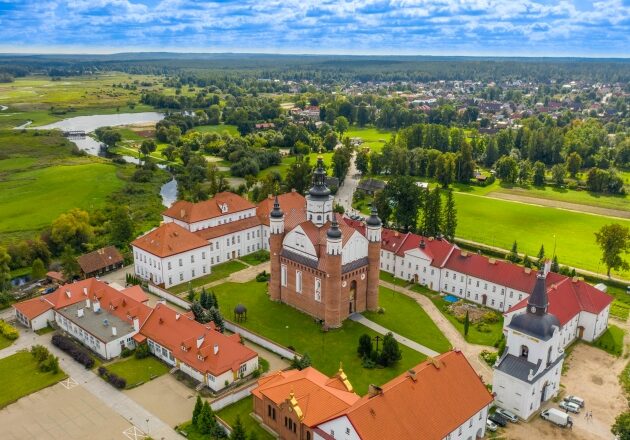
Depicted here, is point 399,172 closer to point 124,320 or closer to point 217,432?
point 124,320

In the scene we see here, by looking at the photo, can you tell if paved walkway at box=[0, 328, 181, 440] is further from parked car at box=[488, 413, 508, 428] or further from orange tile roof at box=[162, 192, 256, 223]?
orange tile roof at box=[162, 192, 256, 223]

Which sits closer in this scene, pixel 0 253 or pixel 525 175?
pixel 0 253

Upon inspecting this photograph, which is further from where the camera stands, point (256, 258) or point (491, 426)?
point (256, 258)

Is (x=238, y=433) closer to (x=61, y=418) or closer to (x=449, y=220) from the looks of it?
(x=61, y=418)

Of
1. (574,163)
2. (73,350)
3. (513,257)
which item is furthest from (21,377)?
(574,163)

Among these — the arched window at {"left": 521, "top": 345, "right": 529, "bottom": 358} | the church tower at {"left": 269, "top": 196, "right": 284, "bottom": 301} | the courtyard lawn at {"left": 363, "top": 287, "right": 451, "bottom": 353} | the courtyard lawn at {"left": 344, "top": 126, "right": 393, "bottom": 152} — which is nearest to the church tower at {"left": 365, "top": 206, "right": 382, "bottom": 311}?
the courtyard lawn at {"left": 363, "top": 287, "right": 451, "bottom": 353}

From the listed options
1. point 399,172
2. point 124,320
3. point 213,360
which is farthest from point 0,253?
point 399,172

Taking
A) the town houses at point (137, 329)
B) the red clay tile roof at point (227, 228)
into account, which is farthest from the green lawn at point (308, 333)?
the red clay tile roof at point (227, 228)
